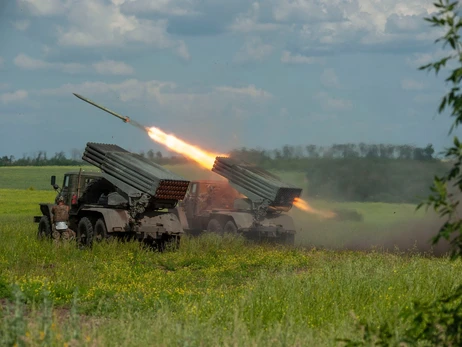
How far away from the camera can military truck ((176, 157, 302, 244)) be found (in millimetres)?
25562

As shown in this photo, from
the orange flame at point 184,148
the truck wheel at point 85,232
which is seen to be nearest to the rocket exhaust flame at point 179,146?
the orange flame at point 184,148

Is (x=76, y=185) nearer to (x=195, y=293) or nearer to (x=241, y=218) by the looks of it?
(x=241, y=218)

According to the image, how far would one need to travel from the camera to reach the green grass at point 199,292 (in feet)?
27.8

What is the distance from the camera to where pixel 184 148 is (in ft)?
90.5

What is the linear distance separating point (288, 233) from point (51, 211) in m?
7.40

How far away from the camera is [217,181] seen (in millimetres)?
27641

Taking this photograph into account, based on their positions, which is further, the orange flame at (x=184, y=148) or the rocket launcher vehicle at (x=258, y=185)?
the orange flame at (x=184, y=148)

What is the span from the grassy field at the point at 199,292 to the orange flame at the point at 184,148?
4524 millimetres

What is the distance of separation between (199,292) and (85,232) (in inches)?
369

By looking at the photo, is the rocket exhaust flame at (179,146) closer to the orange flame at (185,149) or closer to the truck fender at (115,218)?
the orange flame at (185,149)

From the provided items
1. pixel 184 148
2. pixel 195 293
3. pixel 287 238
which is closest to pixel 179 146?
pixel 184 148

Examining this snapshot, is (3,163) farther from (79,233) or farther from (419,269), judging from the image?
(419,269)

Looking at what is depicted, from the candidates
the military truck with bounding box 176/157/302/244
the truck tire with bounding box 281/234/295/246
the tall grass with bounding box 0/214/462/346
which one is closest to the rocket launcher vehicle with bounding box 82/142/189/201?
the tall grass with bounding box 0/214/462/346

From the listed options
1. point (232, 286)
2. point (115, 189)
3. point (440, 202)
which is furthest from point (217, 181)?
point (440, 202)
